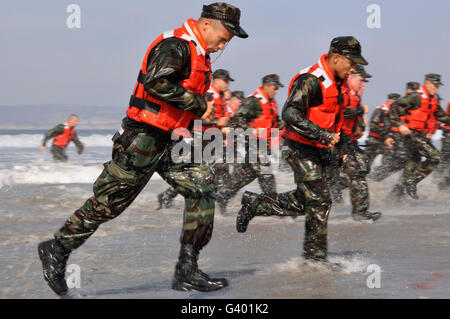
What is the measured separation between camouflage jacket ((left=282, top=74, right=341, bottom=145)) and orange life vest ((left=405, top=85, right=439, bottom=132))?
5.69 meters

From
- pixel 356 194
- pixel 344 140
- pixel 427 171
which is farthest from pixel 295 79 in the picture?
pixel 427 171

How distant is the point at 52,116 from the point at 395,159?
247 ft

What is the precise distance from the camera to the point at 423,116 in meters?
10.6

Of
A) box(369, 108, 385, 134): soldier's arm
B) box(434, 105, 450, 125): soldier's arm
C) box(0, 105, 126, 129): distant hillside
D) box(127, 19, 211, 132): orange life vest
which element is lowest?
box(0, 105, 126, 129): distant hillside

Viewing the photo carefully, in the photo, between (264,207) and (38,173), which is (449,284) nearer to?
(264,207)

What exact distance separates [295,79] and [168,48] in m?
1.59

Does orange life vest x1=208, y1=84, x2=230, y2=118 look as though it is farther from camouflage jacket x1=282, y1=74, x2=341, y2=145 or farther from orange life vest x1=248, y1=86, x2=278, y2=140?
camouflage jacket x1=282, y1=74, x2=341, y2=145

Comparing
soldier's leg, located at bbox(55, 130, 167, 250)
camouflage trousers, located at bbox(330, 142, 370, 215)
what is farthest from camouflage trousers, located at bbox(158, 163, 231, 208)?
soldier's leg, located at bbox(55, 130, 167, 250)

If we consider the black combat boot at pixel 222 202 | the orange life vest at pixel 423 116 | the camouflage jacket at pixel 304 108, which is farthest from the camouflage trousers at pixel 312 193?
the orange life vest at pixel 423 116

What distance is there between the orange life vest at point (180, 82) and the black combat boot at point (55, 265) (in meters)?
0.99

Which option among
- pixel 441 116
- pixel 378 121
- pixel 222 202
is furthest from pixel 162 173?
pixel 378 121

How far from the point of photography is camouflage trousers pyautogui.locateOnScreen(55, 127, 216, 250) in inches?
166

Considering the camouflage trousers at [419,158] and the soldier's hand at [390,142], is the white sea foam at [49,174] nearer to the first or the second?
the soldier's hand at [390,142]

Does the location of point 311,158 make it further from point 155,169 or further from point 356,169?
point 356,169
